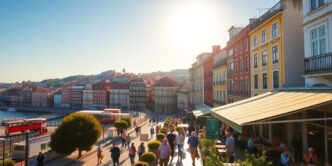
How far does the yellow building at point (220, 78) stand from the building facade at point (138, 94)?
79.4m

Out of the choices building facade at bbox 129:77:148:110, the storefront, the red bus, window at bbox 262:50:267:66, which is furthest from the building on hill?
the storefront

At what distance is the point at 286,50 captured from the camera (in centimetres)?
2656

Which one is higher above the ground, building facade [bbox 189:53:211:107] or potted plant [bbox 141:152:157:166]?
building facade [bbox 189:53:211:107]

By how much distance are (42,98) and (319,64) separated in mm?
185131

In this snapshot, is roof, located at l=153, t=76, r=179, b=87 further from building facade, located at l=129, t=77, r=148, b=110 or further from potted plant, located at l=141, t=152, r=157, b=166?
potted plant, located at l=141, t=152, r=157, b=166

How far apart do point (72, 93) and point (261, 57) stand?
491 feet

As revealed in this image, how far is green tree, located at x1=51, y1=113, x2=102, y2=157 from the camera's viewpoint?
99.6ft

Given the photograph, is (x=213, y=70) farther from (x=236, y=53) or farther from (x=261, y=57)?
(x=261, y=57)

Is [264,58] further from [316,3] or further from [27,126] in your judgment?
[27,126]

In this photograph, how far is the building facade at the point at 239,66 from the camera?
37469mm

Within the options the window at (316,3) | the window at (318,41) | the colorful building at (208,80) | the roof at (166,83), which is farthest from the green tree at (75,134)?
the roof at (166,83)

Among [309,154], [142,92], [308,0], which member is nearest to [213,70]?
[308,0]

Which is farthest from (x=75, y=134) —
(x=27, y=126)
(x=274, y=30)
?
(x=27, y=126)

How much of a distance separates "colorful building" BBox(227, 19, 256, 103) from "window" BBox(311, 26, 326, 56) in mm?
15640
